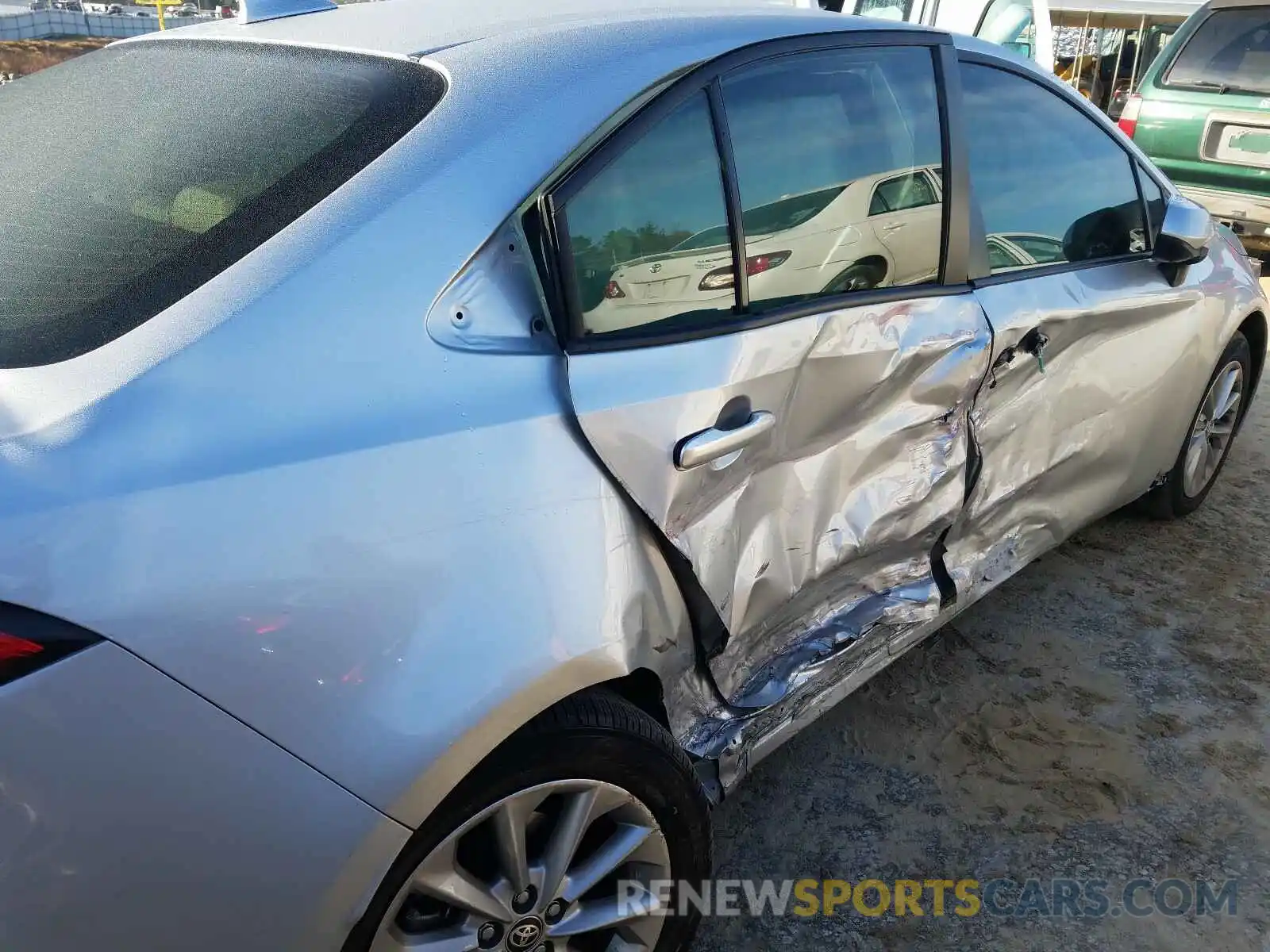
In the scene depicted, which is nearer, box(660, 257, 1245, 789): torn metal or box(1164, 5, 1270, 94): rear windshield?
box(660, 257, 1245, 789): torn metal

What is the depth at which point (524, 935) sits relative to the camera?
158 cm

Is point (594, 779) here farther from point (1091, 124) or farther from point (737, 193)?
point (1091, 124)

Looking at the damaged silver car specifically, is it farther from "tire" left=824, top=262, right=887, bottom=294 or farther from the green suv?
the green suv

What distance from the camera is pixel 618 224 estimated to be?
5.37 ft

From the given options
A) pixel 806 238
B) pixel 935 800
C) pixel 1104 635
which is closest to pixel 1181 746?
pixel 1104 635

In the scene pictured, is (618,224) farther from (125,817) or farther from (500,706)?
(125,817)

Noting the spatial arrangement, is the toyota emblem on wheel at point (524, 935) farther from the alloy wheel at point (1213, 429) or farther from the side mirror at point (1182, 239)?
the alloy wheel at point (1213, 429)

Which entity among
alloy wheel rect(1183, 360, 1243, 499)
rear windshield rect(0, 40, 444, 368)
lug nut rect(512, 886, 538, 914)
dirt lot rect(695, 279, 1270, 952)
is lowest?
dirt lot rect(695, 279, 1270, 952)

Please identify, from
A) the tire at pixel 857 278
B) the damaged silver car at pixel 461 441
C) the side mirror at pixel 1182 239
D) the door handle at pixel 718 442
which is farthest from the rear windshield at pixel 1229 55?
the door handle at pixel 718 442

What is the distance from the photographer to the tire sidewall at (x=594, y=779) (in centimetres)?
138

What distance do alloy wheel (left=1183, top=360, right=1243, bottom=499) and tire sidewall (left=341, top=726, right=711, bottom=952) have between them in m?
2.56

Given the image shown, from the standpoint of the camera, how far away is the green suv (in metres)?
6.30

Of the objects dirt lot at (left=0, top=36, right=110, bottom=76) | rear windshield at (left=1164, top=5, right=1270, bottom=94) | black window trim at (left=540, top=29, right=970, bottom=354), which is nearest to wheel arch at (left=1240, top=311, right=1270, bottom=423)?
black window trim at (left=540, top=29, right=970, bottom=354)

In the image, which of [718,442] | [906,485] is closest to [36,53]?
[906,485]
